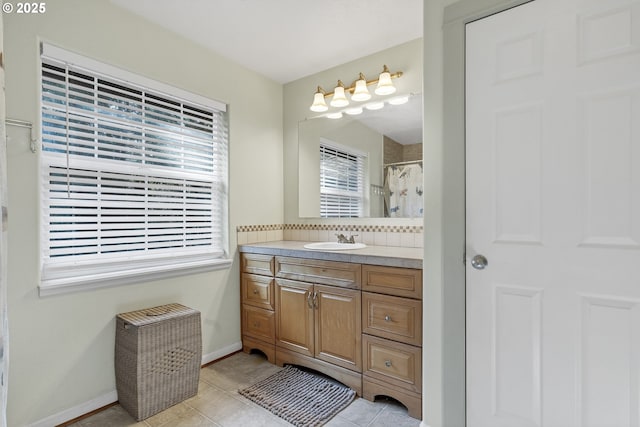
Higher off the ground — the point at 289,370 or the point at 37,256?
the point at 37,256

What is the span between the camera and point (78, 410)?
194 centimetres

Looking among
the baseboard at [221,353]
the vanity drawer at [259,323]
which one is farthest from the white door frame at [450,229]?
the baseboard at [221,353]

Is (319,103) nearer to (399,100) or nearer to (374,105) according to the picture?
(374,105)

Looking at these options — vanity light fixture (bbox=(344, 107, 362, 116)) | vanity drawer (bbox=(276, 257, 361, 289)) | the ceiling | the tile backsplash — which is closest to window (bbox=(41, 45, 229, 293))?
the tile backsplash

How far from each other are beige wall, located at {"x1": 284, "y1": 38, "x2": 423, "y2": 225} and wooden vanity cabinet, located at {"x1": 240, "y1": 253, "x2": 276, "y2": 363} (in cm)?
68

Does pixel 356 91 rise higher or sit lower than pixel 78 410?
higher

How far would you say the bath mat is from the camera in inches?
77.2

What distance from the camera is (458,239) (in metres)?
1.61

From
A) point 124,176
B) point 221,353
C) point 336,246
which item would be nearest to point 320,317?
point 336,246

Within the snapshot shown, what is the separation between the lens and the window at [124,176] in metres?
1.91
